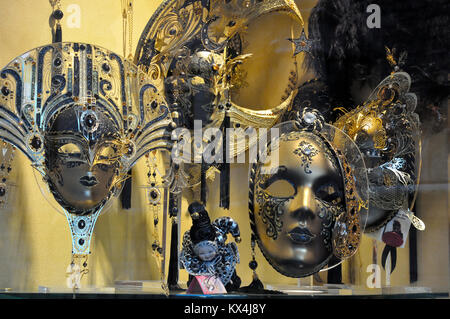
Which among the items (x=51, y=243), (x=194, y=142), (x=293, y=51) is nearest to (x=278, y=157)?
(x=194, y=142)

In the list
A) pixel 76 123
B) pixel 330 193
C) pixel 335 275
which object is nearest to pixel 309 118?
pixel 330 193

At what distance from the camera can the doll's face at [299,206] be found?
48.5 inches

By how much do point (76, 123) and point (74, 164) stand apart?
0.25 ft

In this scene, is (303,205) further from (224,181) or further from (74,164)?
(74,164)

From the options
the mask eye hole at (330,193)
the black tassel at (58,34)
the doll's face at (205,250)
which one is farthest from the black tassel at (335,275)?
the black tassel at (58,34)

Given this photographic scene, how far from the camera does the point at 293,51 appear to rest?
147 centimetres

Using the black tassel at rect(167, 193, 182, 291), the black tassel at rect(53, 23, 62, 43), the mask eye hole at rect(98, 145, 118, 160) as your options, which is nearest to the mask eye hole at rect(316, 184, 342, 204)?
the black tassel at rect(167, 193, 182, 291)

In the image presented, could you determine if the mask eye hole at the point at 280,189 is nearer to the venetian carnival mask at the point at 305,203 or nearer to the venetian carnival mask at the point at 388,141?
the venetian carnival mask at the point at 305,203

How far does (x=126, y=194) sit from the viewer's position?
130 centimetres

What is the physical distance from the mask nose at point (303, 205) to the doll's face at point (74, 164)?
1.16ft

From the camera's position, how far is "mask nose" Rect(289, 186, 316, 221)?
4.03 ft

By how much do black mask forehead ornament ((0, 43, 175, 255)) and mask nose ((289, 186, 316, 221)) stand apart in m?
0.31
